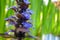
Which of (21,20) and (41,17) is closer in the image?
(21,20)

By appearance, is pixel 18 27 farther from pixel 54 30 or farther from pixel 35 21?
pixel 54 30

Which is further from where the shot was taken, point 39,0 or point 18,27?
point 39,0

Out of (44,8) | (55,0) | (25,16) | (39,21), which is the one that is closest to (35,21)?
(39,21)

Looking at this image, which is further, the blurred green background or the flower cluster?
the blurred green background

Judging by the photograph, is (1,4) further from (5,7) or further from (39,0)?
(39,0)

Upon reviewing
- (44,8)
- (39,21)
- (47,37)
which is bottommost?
(47,37)

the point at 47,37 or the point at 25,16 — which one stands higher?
the point at 25,16

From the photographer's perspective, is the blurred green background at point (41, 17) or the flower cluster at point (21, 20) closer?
the flower cluster at point (21, 20)
